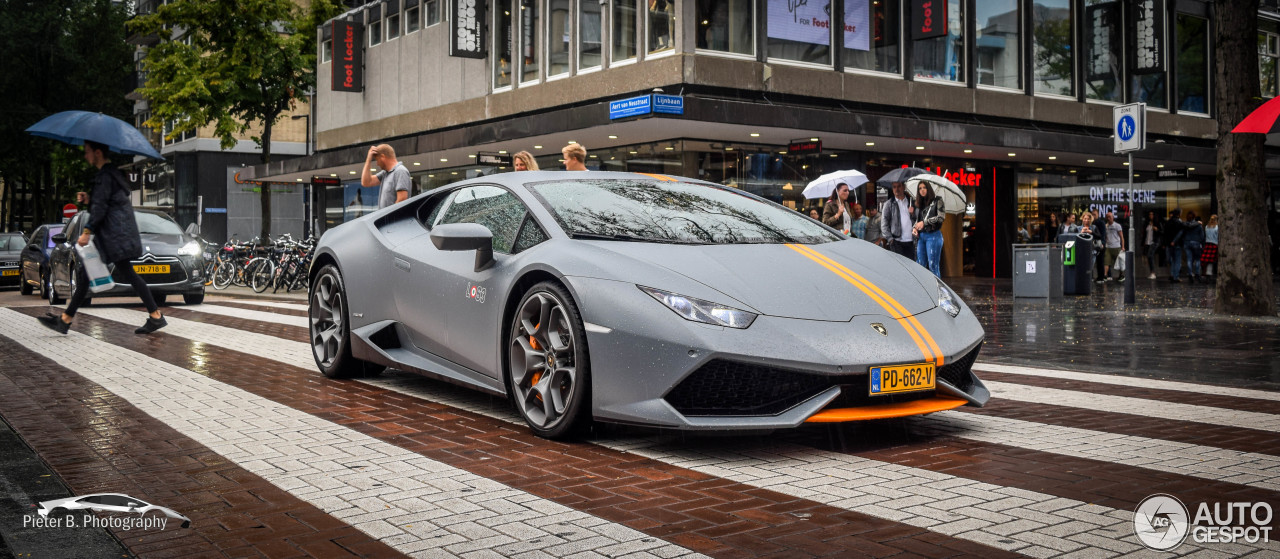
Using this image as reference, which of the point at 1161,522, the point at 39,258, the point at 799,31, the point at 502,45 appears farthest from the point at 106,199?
the point at 502,45

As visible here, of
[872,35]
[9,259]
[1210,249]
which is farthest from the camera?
[1210,249]

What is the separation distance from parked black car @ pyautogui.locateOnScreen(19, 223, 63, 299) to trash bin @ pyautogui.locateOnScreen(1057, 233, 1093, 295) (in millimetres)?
17883

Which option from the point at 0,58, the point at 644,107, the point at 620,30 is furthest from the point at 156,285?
the point at 0,58

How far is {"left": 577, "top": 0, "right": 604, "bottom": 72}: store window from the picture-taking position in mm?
26094

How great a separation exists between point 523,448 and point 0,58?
157 feet

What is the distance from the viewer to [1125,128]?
1555 cm

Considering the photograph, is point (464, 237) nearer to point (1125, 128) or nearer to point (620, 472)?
point (620, 472)

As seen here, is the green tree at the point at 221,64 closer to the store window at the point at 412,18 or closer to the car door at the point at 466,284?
the store window at the point at 412,18

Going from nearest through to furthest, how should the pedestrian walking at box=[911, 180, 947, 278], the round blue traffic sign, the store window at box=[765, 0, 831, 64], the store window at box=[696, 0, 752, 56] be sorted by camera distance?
the round blue traffic sign < the pedestrian walking at box=[911, 180, 947, 278] < the store window at box=[696, 0, 752, 56] < the store window at box=[765, 0, 831, 64]

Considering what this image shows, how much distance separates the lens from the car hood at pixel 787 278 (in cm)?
468

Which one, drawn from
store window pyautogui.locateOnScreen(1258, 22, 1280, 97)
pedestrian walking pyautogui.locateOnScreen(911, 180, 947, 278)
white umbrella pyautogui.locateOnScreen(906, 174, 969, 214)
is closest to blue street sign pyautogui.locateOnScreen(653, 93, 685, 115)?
white umbrella pyautogui.locateOnScreen(906, 174, 969, 214)

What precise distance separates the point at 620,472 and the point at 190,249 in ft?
45.7

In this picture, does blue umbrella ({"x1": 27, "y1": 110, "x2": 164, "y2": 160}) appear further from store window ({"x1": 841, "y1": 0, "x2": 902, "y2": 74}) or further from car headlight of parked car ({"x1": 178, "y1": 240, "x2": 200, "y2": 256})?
store window ({"x1": 841, "y1": 0, "x2": 902, "y2": 74})

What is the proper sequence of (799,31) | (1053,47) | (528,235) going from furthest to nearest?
(1053,47)
(799,31)
(528,235)
